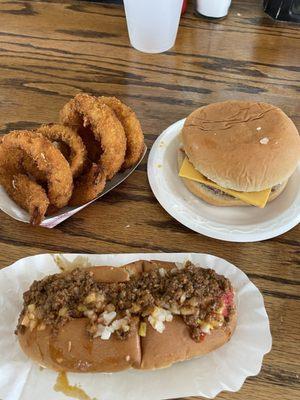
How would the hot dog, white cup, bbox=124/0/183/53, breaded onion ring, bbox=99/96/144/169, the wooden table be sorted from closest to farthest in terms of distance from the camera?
1. the hot dog
2. the wooden table
3. breaded onion ring, bbox=99/96/144/169
4. white cup, bbox=124/0/183/53

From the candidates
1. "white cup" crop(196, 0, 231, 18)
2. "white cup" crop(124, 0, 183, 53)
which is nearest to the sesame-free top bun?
"white cup" crop(124, 0, 183, 53)

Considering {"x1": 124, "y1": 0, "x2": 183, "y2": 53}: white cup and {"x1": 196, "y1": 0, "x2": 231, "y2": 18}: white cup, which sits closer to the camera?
{"x1": 124, "y1": 0, "x2": 183, "y2": 53}: white cup

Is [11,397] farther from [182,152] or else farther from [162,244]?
[182,152]

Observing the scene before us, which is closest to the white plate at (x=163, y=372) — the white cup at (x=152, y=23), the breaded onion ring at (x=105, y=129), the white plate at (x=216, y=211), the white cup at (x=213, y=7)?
the white plate at (x=216, y=211)

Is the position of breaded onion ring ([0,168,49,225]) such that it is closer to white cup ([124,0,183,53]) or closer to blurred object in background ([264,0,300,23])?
white cup ([124,0,183,53])

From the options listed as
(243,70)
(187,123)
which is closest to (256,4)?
(243,70)

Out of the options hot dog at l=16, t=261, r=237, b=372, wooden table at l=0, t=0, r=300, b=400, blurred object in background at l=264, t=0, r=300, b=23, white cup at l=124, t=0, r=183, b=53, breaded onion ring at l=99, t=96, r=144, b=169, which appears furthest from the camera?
blurred object in background at l=264, t=0, r=300, b=23

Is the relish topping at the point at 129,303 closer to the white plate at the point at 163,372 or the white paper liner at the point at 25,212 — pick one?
the white plate at the point at 163,372

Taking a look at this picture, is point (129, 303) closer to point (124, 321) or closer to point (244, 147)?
point (124, 321)
